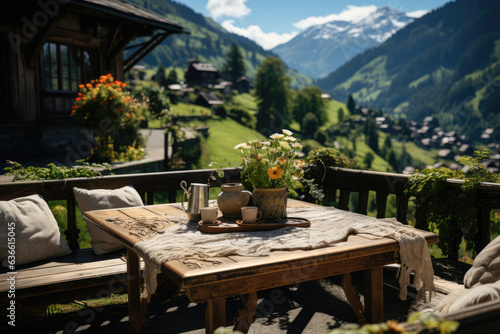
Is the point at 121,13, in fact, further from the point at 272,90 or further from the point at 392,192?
the point at 272,90

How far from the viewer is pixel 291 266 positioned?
2.01 metres

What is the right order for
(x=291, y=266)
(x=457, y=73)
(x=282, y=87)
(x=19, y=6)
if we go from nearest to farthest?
1. (x=291, y=266)
2. (x=19, y=6)
3. (x=282, y=87)
4. (x=457, y=73)

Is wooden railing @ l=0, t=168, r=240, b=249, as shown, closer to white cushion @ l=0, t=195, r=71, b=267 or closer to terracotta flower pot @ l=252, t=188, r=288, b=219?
white cushion @ l=0, t=195, r=71, b=267

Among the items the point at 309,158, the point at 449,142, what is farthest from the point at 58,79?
the point at 449,142

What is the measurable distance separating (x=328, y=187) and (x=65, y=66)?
9737mm

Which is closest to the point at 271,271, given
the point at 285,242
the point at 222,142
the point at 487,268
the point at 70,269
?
the point at 285,242

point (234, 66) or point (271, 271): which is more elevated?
point (234, 66)

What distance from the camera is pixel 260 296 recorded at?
3975mm

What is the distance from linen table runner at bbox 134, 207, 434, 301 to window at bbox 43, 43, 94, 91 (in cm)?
1029

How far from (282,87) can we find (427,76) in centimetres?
14284

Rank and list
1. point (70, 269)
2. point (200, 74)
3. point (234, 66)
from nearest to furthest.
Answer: point (70, 269)
point (200, 74)
point (234, 66)

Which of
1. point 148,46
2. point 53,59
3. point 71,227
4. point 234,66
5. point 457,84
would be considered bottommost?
point 71,227

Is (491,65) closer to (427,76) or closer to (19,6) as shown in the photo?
(427,76)

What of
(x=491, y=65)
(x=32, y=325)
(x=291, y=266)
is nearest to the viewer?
(x=291, y=266)
